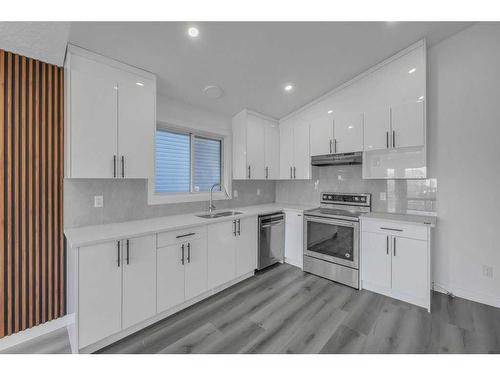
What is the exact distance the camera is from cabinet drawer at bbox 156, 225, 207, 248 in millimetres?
2074

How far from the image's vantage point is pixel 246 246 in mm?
2955

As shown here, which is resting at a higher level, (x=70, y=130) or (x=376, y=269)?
(x=70, y=130)

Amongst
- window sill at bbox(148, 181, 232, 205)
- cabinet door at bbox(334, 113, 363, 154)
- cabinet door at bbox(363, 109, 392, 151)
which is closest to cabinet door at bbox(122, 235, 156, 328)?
window sill at bbox(148, 181, 232, 205)

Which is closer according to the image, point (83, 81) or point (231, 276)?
point (83, 81)

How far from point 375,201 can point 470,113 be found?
1.40m

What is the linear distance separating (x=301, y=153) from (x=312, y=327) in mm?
2452

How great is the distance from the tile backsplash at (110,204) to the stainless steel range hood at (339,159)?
1.96m

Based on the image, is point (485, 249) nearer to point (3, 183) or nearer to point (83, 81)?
point (83, 81)

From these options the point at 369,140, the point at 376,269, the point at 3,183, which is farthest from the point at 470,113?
the point at 3,183

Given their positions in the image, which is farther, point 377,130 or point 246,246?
point 246,246

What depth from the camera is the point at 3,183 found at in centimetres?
178

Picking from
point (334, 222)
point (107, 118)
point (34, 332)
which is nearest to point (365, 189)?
point (334, 222)

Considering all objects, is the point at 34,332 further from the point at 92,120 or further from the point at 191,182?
the point at 191,182

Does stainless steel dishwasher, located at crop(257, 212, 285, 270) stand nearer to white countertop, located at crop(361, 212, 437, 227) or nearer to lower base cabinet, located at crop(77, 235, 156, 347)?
white countertop, located at crop(361, 212, 437, 227)
